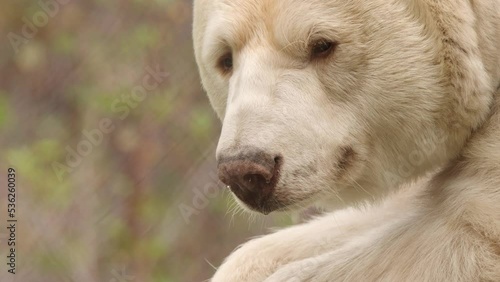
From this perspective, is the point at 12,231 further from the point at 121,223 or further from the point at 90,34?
the point at 90,34

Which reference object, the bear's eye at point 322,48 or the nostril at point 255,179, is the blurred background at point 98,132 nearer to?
the bear's eye at point 322,48

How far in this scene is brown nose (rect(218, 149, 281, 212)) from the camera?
10.6ft

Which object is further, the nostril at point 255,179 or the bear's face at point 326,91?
the bear's face at point 326,91

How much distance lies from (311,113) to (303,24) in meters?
0.32

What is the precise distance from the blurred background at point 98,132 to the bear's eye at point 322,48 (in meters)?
2.28

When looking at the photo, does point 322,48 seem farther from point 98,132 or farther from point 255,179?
point 98,132

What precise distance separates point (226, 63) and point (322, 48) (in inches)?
17.6

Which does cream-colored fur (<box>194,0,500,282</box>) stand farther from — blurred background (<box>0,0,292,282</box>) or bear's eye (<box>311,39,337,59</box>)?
blurred background (<box>0,0,292,282</box>)

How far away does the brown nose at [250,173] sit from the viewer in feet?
10.6

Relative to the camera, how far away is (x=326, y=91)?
356cm

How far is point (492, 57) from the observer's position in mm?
3578

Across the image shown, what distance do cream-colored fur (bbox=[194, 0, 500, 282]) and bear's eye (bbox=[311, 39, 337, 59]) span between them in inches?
0.7

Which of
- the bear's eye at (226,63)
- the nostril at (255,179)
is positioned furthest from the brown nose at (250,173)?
the bear's eye at (226,63)

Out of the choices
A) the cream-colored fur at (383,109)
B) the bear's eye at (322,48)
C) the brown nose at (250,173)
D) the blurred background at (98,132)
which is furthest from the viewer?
the blurred background at (98,132)
